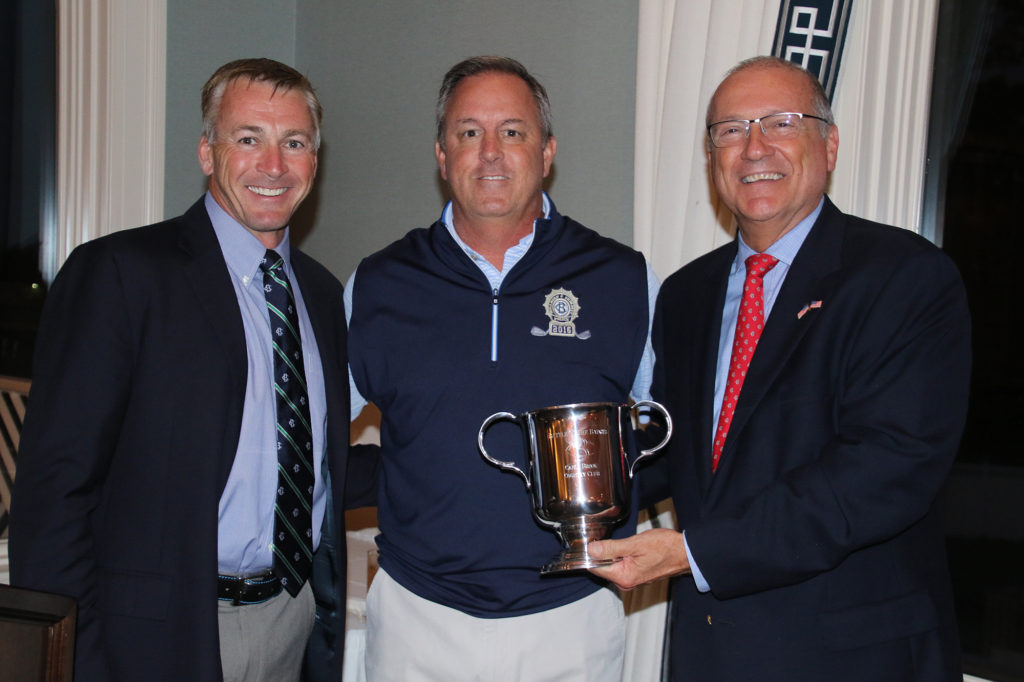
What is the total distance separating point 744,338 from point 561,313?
1.43 feet

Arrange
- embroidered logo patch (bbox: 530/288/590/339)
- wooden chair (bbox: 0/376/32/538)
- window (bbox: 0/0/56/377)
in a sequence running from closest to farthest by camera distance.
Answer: embroidered logo patch (bbox: 530/288/590/339) < window (bbox: 0/0/56/377) < wooden chair (bbox: 0/376/32/538)

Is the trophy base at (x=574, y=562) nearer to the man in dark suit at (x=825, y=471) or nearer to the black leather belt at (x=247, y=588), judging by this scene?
the man in dark suit at (x=825, y=471)

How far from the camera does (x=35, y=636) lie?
4.54 feet

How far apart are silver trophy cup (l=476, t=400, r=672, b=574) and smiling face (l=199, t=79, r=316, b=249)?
28.9 inches

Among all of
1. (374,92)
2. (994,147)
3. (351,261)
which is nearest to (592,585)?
(994,147)

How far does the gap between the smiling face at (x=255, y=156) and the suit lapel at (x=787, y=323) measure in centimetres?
111

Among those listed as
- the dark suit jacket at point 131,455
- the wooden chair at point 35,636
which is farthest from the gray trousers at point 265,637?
the wooden chair at point 35,636

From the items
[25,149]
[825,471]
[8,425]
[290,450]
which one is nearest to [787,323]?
[825,471]

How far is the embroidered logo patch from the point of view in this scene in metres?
2.16

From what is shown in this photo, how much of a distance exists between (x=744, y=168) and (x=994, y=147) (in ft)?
3.35

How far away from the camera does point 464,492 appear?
82.4 inches

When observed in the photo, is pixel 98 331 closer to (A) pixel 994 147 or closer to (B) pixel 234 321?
(B) pixel 234 321

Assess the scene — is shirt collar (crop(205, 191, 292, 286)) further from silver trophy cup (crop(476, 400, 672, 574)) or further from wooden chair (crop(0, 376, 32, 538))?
wooden chair (crop(0, 376, 32, 538))

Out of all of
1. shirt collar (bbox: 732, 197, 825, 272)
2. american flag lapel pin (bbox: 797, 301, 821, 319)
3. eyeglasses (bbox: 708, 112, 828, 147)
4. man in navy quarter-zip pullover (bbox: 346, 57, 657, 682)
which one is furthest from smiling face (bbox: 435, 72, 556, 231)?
american flag lapel pin (bbox: 797, 301, 821, 319)
